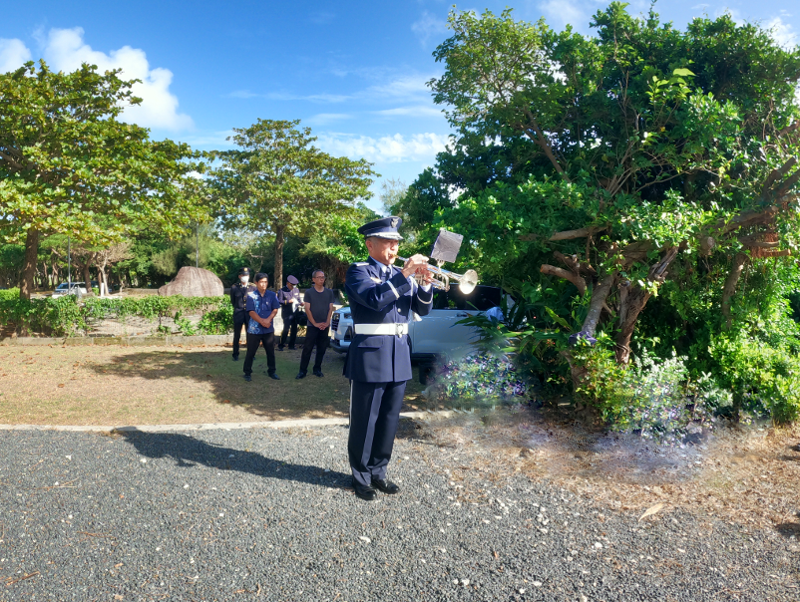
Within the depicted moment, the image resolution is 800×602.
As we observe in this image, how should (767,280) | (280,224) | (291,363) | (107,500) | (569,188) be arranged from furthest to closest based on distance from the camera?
1. (280,224)
2. (291,363)
3. (767,280)
4. (569,188)
5. (107,500)

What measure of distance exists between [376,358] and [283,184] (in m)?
28.3

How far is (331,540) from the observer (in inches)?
135

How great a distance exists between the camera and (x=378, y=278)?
434 cm

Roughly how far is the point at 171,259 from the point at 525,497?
48.4 m

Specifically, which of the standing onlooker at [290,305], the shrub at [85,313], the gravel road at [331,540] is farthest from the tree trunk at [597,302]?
the shrub at [85,313]

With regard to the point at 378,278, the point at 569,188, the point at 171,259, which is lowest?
the point at 171,259

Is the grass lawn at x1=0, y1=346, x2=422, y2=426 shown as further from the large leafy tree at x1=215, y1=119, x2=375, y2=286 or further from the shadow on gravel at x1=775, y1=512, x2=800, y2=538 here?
the large leafy tree at x1=215, y1=119, x2=375, y2=286

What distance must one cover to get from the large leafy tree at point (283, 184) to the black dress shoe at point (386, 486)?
89.2 feet

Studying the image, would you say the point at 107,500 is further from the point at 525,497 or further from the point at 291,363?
the point at 291,363

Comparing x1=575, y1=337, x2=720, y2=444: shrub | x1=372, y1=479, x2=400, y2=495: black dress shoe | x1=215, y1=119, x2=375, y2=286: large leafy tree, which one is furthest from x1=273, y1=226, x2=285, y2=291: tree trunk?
x1=372, y1=479, x2=400, y2=495: black dress shoe

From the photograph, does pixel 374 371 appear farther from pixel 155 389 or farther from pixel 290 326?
pixel 290 326

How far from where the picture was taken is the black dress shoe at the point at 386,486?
422 centimetres

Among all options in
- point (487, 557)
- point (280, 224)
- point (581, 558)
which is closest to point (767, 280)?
point (581, 558)

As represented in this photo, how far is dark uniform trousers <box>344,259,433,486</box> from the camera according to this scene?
4.24m
